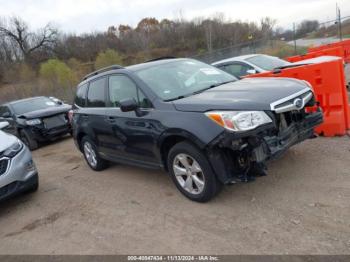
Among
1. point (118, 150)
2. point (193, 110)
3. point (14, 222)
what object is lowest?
point (14, 222)

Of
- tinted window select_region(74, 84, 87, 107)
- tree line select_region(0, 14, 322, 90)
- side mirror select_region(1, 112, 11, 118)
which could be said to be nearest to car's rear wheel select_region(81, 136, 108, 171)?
tinted window select_region(74, 84, 87, 107)

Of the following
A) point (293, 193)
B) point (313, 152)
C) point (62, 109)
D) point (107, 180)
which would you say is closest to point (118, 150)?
point (107, 180)

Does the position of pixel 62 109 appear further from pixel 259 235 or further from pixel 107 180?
pixel 259 235

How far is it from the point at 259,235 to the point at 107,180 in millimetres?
3137

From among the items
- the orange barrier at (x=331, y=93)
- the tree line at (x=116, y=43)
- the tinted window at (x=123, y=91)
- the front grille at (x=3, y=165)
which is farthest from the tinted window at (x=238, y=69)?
the tree line at (x=116, y=43)

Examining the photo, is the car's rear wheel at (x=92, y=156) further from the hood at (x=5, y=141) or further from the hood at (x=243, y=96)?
the hood at (x=243, y=96)

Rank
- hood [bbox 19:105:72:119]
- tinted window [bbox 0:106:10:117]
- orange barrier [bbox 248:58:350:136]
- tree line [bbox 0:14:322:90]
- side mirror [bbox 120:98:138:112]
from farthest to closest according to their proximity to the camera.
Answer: tree line [bbox 0:14:322:90]
tinted window [bbox 0:106:10:117]
hood [bbox 19:105:72:119]
orange barrier [bbox 248:58:350:136]
side mirror [bbox 120:98:138:112]

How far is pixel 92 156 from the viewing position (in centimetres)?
632

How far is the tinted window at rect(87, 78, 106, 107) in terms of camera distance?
5.56 metres

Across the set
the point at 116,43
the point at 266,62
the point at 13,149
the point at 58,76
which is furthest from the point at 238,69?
the point at 116,43

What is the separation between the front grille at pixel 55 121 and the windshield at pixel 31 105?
866 mm

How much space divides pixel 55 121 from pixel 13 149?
5.27 metres

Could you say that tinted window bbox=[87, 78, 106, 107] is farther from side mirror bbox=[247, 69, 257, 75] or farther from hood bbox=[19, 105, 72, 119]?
hood bbox=[19, 105, 72, 119]

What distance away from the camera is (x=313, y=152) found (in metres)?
5.14
